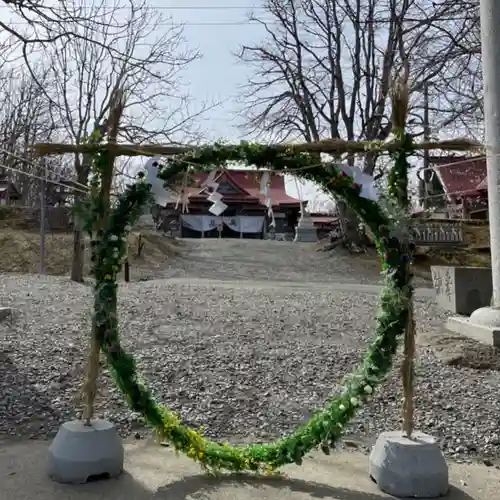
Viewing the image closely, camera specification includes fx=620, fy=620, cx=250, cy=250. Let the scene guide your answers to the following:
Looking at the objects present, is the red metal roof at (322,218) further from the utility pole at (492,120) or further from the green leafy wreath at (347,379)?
the green leafy wreath at (347,379)

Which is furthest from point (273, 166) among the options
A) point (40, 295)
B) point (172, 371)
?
point (40, 295)

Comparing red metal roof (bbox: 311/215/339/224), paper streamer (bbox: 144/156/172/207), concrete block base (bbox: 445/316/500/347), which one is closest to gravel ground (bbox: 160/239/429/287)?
concrete block base (bbox: 445/316/500/347)

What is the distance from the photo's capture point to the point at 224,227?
129 ft

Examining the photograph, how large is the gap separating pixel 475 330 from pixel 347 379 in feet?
15.7

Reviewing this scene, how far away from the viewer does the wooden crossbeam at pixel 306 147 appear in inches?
149

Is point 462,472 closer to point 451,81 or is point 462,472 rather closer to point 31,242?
point 451,81

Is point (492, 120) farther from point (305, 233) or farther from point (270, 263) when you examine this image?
point (305, 233)

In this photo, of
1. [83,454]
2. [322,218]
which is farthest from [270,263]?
[322,218]

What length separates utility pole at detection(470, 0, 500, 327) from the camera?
8.07 meters

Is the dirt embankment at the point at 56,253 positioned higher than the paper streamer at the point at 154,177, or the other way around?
the paper streamer at the point at 154,177

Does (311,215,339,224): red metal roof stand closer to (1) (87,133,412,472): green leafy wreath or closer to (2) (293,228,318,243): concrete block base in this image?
(2) (293,228,318,243): concrete block base

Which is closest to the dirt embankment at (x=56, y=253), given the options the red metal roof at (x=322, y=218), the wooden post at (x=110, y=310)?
the wooden post at (x=110, y=310)

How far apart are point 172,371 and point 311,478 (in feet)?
8.93

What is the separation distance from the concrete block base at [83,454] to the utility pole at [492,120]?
18.9 feet
